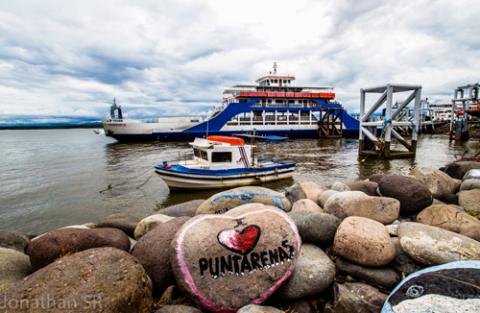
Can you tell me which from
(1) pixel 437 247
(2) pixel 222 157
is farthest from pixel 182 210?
(2) pixel 222 157

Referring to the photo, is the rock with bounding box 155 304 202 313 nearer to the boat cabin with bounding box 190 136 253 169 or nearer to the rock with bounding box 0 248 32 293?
the rock with bounding box 0 248 32 293

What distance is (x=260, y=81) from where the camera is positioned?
164 feet

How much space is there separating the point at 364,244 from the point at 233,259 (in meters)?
1.77

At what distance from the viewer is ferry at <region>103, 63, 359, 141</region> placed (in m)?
39.2

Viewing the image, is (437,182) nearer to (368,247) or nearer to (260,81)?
(368,247)

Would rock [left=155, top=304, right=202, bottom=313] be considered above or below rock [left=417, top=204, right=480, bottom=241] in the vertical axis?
below

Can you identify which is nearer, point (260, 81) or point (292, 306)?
point (292, 306)

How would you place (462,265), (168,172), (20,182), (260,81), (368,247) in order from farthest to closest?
(260,81)
(20,182)
(168,172)
(368,247)
(462,265)

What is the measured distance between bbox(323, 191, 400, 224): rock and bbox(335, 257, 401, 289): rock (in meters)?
1.29

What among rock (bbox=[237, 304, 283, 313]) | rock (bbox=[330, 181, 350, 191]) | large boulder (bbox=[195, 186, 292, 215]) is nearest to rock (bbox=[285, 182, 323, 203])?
rock (bbox=[330, 181, 350, 191])

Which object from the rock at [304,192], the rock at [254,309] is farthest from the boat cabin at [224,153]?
the rock at [254,309]

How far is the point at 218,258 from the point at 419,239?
2648mm

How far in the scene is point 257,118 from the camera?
45.4 metres

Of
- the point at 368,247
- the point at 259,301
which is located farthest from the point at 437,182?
the point at 259,301
